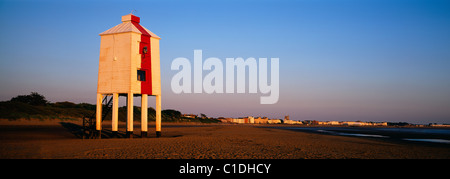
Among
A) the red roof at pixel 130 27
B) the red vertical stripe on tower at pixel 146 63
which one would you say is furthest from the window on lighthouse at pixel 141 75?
the red roof at pixel 130 27

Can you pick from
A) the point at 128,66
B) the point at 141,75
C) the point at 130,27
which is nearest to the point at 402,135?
the point at 141,75

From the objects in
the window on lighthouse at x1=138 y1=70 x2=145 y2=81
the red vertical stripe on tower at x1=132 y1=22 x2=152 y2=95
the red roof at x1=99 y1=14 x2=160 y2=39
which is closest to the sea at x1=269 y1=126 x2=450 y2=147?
the red vertical stripe on tower at x1=132 y1=22 x2=152 y2=95

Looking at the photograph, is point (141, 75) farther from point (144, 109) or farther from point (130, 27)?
point (130, 27)

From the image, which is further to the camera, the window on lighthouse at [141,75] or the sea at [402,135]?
the sea at [402,135]

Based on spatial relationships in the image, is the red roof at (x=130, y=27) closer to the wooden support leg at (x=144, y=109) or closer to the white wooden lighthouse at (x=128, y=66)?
the white wooden lighthouse at (x=128, y=66)

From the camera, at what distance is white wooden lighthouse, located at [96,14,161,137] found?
22328 mm

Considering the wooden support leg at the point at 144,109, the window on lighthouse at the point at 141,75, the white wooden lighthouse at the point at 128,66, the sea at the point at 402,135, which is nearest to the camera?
the white wooden lighthouse at the point at 128,66

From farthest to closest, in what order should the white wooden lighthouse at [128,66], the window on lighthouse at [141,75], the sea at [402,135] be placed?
the sea at [402,135] < the window on lighthouse at [141,75] < the white wooden lighthouse at [128,66]

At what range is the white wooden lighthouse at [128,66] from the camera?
22.3 metres

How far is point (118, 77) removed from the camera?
22.5 m

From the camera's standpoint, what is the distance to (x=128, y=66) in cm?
2220

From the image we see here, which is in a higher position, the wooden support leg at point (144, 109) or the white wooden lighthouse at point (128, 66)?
the white wooden lighthouse at point (128, 66)

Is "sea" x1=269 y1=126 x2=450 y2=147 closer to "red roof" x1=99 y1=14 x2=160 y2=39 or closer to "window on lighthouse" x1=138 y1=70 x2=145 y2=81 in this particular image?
"window on lighthouse" x1=138 y1=70 x2=145 y2=81
